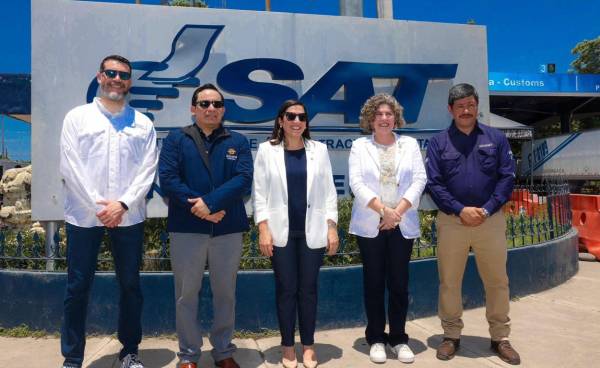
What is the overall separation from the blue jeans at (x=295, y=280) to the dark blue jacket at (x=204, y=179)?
14.3 inches

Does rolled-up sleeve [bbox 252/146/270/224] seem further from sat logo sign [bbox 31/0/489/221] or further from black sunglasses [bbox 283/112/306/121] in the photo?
sat logo sign [bbox 31/0/489/221]

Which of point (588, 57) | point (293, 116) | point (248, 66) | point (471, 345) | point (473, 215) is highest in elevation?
point (588, 57)

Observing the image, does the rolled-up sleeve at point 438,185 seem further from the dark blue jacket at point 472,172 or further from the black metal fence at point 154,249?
the black metal fence at point 154,249

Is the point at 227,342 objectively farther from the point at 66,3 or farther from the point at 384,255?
the point at 66,3

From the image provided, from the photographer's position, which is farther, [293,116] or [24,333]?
[24,333]

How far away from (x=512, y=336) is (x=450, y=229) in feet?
4.40

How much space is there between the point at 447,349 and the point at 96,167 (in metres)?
2.95

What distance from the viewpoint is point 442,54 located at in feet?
19.1

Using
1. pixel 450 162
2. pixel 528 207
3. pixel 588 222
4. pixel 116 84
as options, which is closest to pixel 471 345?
pixel 450 162

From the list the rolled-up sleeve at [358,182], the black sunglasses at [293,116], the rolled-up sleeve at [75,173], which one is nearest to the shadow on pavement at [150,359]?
the rolled-up sleeve at [75,173]

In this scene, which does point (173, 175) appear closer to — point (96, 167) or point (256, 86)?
point (96, 167)

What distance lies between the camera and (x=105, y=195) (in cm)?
317

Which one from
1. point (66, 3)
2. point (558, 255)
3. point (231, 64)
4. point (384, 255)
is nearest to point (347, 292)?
point (384, 255)

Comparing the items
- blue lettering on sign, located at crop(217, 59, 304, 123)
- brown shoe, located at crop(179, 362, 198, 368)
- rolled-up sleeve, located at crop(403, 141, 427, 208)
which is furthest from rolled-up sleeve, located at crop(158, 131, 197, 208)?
blue lettering on sign, located at crop(217, 59, 304, 123)
